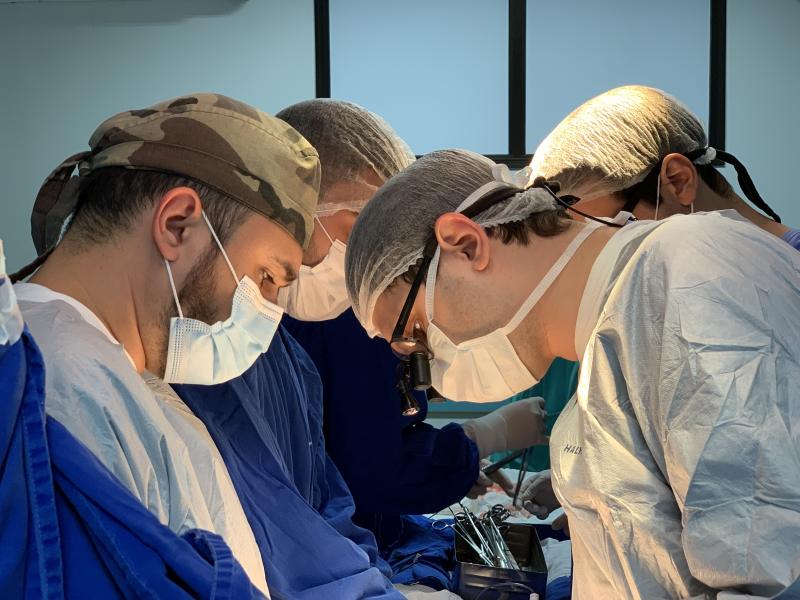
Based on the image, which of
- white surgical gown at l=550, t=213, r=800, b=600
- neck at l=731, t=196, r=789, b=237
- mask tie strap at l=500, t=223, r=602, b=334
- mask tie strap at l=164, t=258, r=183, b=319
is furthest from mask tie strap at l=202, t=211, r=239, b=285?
neck at l=731, t=196, r=789, b=237

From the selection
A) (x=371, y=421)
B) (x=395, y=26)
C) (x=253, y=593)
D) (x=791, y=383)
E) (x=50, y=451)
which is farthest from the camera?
(x=395, y=26)

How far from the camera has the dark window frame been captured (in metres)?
5.87

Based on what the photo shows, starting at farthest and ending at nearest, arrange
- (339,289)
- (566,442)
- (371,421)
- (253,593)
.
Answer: (371,421) → (339,289) → (566,442) → (253,593)

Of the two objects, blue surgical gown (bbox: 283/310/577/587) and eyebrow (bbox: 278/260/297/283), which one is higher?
eyebrow (bbox: 278/260/297/283)

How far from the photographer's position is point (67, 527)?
3.58ft

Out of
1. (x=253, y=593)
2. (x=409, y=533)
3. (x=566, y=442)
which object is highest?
(x=566, y=442)

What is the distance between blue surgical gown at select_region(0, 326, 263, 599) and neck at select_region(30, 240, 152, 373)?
392mm

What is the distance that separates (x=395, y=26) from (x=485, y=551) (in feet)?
13.5

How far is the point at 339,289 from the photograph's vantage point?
2543mm

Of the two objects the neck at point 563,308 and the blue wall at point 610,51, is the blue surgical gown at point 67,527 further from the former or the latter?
the blue wall at point 610,51

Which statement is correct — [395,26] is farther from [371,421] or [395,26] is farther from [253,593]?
[253,593]

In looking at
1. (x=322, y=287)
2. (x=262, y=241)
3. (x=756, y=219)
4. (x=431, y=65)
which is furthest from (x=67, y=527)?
(x=431, y=65)

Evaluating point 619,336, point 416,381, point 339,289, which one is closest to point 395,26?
point 339,289

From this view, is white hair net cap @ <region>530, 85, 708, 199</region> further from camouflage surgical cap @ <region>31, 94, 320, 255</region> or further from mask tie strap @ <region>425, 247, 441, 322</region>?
camouflage surgical cap @ <region>31, 94, 320, 255</region>
